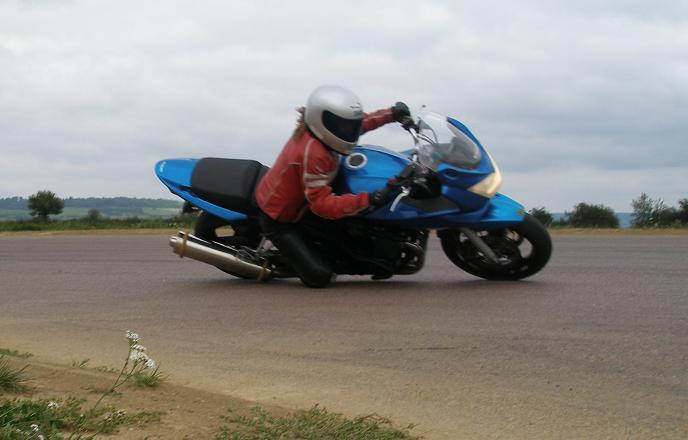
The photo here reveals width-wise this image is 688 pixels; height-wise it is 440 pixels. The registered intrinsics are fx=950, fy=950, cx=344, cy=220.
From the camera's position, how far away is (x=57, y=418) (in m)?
3.74

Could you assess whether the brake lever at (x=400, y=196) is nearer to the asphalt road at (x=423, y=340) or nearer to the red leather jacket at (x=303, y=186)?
the red leather jacket at (x=303, y=186)

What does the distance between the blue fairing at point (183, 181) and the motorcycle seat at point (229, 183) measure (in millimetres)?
60

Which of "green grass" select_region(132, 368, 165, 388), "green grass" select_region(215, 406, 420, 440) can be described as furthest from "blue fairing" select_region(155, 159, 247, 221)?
"green grass" select_region(215, 406, 420, 440)

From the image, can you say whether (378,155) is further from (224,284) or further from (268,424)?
(268,424)

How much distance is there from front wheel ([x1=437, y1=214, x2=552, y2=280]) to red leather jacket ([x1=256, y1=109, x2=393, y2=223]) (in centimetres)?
122

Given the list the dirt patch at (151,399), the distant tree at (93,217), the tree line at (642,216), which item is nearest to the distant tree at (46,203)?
the distant tree at (93,217)

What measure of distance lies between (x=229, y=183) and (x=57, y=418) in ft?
18.4

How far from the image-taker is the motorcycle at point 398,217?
334 inches

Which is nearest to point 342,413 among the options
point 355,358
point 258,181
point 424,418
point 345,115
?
point 424,418

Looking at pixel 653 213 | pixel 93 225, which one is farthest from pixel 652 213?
pixel 93 225

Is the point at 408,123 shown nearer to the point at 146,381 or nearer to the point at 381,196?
the point at 381,196

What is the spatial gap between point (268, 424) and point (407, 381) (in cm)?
123

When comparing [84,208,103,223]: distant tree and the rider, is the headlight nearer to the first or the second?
the rider

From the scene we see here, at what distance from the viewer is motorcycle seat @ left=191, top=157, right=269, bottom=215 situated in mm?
9125
